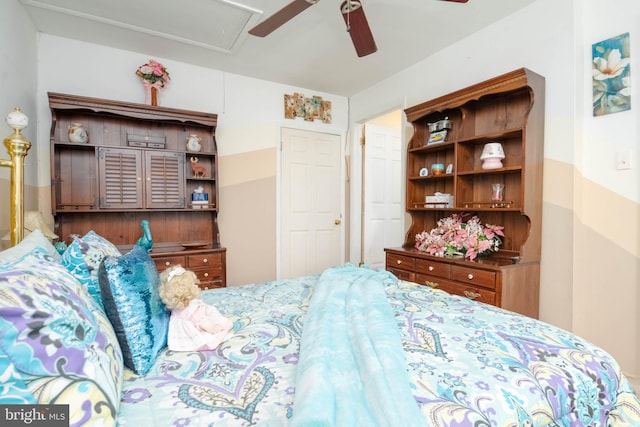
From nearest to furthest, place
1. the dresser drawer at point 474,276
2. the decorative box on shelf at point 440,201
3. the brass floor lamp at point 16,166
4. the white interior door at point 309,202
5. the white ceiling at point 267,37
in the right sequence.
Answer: the brass floor lamp at point 16,166 → the dresser drawer at point 474,276 → the white ceiling at point 267,37 → the decorative box on shelf at point 440,201 → the white interior door at point 309,202

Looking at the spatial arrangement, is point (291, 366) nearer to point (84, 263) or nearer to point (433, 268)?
point (84, 263)

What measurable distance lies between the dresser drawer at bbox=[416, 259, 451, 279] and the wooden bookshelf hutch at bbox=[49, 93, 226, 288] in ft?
5.97

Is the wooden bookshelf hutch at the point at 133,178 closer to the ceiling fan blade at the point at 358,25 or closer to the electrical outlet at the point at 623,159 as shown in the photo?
the ceiling fan blade at the point at 358,25

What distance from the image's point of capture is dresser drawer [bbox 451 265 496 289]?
203 centimetres

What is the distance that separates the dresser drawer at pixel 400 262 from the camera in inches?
104

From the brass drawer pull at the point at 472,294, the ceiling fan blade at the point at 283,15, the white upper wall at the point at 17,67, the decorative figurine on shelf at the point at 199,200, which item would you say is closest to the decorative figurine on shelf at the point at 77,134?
the white upper wall at the point at 17,67

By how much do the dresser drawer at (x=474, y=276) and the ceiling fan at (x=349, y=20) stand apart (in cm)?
162

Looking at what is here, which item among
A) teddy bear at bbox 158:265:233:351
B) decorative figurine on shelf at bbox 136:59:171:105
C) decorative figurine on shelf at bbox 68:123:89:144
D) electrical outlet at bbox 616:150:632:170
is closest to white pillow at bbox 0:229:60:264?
teddy bear at bbox 158:265:233:351

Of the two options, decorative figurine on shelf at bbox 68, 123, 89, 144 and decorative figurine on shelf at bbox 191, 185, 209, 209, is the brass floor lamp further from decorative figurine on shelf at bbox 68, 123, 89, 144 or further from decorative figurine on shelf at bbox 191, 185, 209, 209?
decorative figurine on shelf at bbox 191, 185, 209, 209

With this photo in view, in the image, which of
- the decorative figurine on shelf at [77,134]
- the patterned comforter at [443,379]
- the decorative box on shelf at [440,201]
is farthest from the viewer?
the decorative box on shelf at [440,201]

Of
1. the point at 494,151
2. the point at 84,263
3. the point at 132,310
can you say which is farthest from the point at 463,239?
the point at 84,263

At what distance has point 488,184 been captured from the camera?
2541 millimetres

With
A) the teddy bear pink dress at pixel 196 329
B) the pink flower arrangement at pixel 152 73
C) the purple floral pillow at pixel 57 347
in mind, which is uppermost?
the pink flower arrangement at pixel 152 73

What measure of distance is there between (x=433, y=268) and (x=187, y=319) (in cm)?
193
